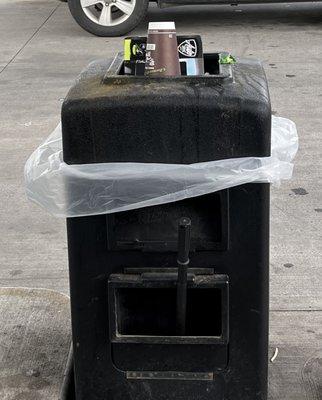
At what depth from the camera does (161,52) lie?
2357mm

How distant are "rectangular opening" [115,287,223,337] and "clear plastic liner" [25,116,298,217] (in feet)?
0.96

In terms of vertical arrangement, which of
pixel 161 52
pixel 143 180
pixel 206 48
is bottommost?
pixel 206 48

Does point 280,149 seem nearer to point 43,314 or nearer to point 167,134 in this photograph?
point 167,134

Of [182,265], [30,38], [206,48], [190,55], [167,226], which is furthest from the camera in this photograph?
[30,38]

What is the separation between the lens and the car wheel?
28.3 feet

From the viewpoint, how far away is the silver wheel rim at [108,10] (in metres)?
8.62

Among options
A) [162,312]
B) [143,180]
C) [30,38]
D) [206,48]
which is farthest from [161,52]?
[30,38]

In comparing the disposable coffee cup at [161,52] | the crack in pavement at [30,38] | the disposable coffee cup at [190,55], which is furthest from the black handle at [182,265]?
the crack in pavement at [30,38]

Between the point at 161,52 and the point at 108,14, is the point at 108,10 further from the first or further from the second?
the point at 161,52

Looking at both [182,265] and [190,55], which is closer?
[182,265]

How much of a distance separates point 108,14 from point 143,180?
681 cm

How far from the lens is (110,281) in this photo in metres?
2.33

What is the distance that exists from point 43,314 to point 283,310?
3.39ft

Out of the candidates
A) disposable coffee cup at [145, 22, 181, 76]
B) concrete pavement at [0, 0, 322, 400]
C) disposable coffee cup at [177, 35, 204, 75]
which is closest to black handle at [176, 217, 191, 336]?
disposable coffee cup at [145, 22, 181, 76]
